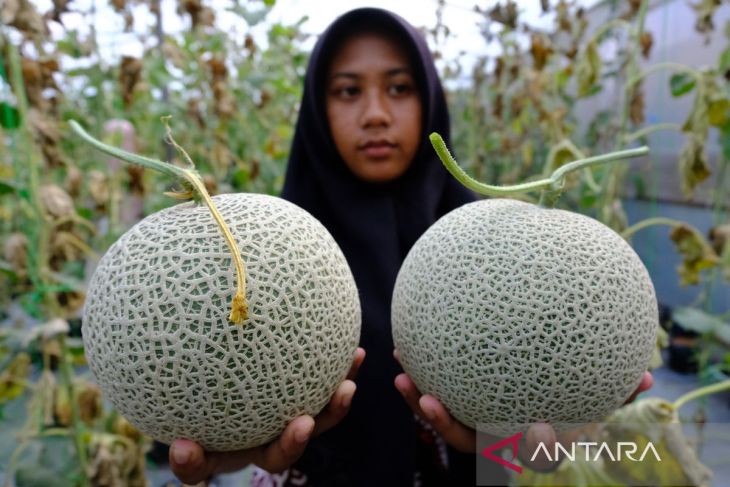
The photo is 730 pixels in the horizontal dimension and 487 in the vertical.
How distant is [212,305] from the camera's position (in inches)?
26.7

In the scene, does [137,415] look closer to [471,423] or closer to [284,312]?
[284,312]

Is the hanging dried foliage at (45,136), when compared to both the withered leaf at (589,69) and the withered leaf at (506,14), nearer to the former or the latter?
the withered leaf at (506,14)

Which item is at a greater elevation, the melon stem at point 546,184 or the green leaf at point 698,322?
the melon stem at point 546,184

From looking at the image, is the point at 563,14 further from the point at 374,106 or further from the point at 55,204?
the point at 55,204

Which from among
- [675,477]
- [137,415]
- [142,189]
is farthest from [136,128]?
[675,477]

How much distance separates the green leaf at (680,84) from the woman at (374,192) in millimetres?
687

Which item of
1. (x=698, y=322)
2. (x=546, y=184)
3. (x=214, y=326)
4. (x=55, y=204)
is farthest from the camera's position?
(x=698, y=322)

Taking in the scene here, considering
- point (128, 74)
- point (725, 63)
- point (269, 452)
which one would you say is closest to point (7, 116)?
point (128, 74)

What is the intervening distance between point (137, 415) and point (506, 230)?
564 mm

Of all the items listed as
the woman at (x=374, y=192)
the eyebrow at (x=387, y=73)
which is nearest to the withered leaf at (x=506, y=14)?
the woman at (x=374, y=192)

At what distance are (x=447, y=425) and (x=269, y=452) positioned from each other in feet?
0.89

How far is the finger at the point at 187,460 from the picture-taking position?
2.39ft

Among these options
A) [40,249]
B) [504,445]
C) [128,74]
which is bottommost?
[504,445]

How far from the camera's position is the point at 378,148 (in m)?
1.23
